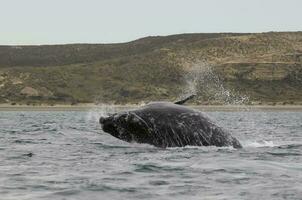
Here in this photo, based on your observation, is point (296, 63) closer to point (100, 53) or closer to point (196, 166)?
point (100, 53)

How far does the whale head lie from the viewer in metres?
20.5

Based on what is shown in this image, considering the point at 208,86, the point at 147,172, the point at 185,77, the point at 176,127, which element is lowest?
the point at 208,86

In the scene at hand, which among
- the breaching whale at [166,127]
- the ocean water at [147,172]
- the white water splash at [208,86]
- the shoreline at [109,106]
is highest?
the breaching whale at [166,127]

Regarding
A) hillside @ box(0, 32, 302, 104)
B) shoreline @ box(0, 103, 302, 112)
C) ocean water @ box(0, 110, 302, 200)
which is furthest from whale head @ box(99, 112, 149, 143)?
hillside @ box(0, 32, 302, 104)

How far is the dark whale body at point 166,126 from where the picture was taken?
20.5 meters

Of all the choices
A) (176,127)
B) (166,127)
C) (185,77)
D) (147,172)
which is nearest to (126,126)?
(166,127)

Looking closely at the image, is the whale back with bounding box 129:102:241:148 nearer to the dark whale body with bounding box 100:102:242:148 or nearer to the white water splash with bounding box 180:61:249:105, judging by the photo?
the dark whale body with bounding box 100:102:242:148

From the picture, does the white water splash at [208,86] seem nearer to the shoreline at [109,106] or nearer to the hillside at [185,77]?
the hillside at [185,77]

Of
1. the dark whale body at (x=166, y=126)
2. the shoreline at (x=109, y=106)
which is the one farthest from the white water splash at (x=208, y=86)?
the dark whale body at (x=166, y=126)

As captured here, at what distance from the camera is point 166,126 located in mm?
20375

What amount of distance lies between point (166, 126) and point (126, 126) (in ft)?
4.20

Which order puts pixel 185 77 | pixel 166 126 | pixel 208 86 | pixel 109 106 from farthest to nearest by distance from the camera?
pixel 208 86, pixel 185 77, pixel 109 106, pixel 166 126

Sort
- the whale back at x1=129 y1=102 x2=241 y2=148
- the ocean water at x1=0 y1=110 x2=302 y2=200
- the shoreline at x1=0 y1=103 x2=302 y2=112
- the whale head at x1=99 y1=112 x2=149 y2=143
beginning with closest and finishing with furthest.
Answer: the ocean water at x1=0 y1=110 x2=302 y2=200
the whale back at x1=129 y1=102 x2=241 y2=148
the whale head at x1=99 y1=112 x2=149 y2=143
the shoreline at x1=0 y1=103 x2=302 y2=112

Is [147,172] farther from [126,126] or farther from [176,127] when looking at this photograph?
[126,126]
